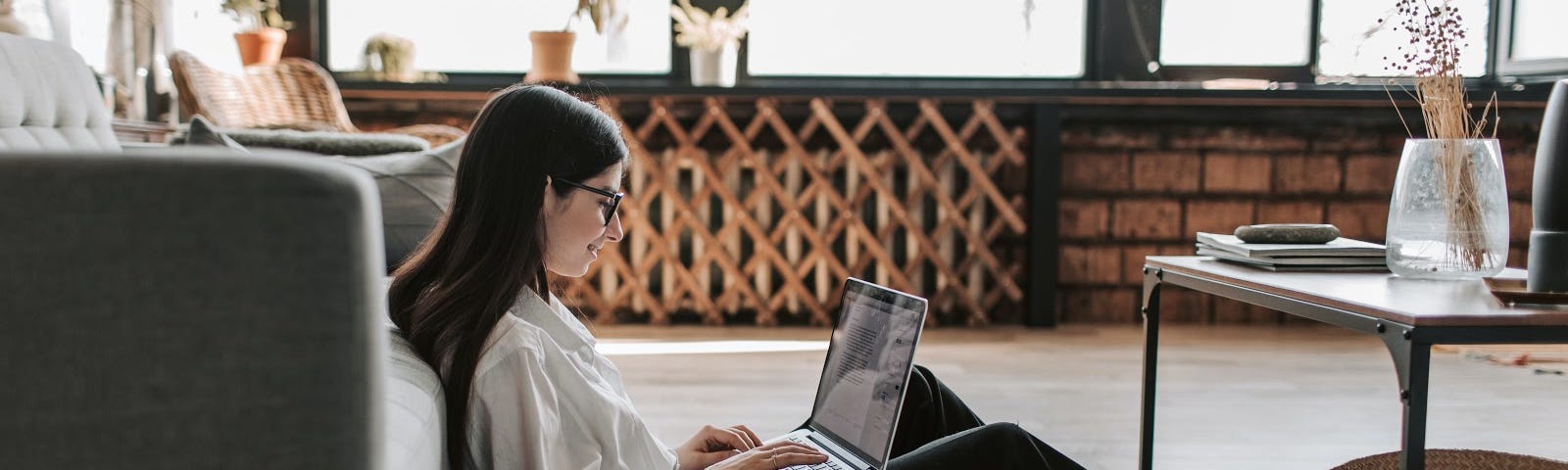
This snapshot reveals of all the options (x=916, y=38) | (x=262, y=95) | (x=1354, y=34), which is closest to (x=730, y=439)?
(x=262, y=95)

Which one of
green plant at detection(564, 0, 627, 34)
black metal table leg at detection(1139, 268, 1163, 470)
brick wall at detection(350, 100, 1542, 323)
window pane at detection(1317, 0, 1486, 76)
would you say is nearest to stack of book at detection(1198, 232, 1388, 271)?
black metal table leg at detection(1139, 268, 1163, 470)

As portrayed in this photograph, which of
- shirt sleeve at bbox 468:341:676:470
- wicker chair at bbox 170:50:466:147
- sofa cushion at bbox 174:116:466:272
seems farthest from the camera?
wicker chair at bbox 170:50:466:147

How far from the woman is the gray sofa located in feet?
1.09

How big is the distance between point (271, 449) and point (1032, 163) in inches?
113

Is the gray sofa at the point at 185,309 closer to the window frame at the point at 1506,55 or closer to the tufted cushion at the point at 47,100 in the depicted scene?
the tufted cushion at the point at 47,100

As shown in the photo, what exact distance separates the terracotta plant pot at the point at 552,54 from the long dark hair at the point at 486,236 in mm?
2207

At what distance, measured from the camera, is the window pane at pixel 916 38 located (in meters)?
3.26

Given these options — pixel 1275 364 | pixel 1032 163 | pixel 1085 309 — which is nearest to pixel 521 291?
pixel 1275 364

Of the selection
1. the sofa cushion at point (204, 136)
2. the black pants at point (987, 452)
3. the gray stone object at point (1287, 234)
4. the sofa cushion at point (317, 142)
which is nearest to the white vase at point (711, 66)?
the sofa cushion at point (317, 142)

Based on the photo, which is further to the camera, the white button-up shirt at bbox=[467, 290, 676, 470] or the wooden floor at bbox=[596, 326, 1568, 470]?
the wooden floor at bbox=[596, 326, 1568, 470]

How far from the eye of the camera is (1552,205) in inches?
39.8

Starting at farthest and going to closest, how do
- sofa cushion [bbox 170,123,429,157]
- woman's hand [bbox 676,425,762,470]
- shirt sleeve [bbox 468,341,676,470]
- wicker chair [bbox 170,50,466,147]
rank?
wicker chair [bbox 170,50,466,147], sofa cushion [bbox 170,123,429,157], woman's hand [bbox 676,425,762,470], shirt sleeve [bbox 468,341,676,470]

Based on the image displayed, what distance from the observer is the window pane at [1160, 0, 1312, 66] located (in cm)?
A: 323

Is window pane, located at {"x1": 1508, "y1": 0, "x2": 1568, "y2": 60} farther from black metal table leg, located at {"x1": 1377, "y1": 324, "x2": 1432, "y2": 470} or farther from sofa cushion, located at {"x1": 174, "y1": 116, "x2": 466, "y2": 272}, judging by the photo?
sofa cushion, located at {"x1": 174, "y1": 116, "x2": 466, "y2": 272}
